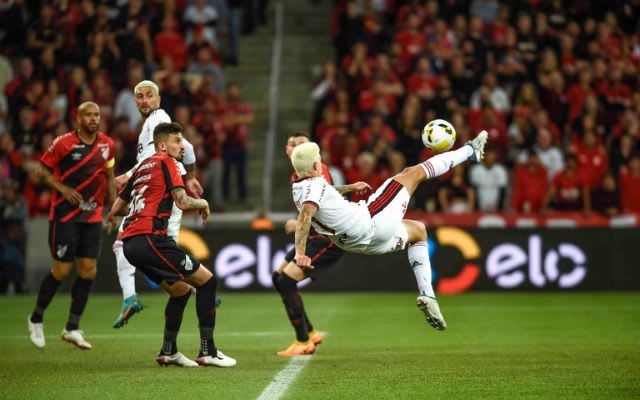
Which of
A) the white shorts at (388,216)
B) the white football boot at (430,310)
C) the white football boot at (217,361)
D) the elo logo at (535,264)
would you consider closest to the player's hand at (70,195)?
the white football boot at (217,361)

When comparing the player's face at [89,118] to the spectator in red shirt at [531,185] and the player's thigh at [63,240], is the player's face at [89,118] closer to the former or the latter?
the player's thigh at [63,240]

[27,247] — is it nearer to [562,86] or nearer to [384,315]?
[384,315]

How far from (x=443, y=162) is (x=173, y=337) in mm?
2890

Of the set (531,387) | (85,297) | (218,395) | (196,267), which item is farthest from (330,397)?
(85,297)

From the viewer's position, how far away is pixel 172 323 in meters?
9.92

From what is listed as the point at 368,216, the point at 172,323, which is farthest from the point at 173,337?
the point at 368,216

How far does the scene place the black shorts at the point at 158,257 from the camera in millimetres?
9539

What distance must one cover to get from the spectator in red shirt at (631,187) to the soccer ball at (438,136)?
9365mm

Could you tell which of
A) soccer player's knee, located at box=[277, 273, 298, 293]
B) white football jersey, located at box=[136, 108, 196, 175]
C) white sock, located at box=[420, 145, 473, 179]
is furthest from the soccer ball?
white football jersey, located at box=[136, 108, 196, 175]

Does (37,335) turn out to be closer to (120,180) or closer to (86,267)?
(86,267)

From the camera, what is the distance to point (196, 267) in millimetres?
9672

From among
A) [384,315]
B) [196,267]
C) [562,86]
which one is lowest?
[384,315]

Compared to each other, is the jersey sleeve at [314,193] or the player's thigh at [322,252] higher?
the jersey sleeve at [314,193]

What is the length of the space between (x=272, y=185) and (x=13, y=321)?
8330 mm
